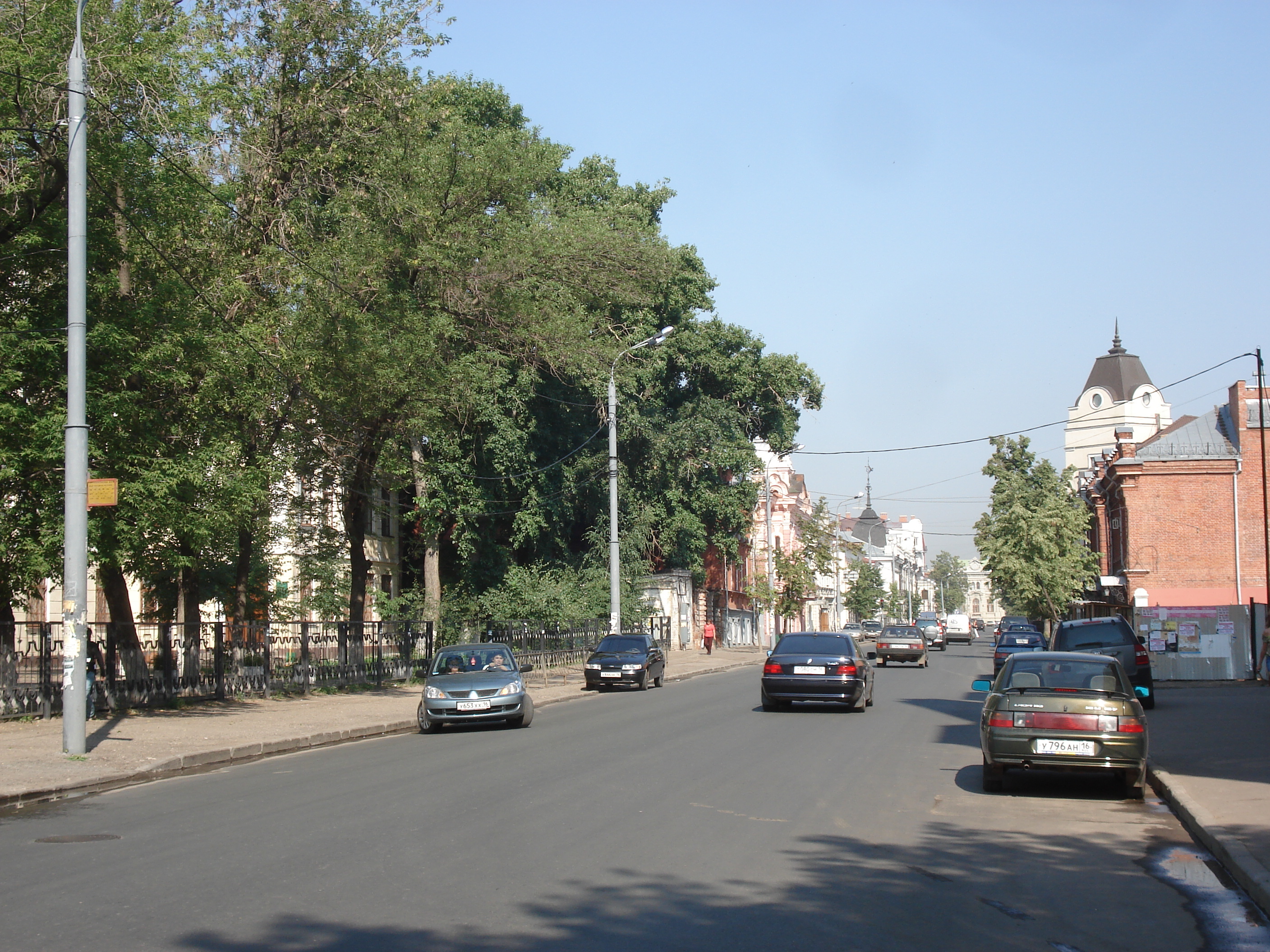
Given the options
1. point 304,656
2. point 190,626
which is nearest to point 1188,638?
point 304,656

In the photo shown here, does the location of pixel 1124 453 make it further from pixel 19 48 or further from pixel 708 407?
pixel 19 48

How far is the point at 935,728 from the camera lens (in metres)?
19.1

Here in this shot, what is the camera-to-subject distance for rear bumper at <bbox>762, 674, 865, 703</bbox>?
21250 mm

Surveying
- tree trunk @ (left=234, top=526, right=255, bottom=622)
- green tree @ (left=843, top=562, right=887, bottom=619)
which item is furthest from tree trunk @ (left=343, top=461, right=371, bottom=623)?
green tree @ (left=843, top=562, right=887, bottom=619)

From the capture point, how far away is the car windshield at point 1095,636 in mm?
21969

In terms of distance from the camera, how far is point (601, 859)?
27.4 ft

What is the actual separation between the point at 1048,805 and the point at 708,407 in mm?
36610

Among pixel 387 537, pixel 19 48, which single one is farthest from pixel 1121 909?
pixel 387 537

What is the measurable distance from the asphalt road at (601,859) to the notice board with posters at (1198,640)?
1700 cm

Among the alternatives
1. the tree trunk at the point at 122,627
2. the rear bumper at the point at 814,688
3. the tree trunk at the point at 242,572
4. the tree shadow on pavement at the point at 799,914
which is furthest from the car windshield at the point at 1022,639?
the tree shadow on pavement at the point at 799,914

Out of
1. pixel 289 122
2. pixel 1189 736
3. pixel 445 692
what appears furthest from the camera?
pixel 289 122

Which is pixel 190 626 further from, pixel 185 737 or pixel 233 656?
pixel 185 737

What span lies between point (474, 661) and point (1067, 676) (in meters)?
10.7

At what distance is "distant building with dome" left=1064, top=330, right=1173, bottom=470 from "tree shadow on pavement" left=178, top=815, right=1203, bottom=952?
9345 cm
